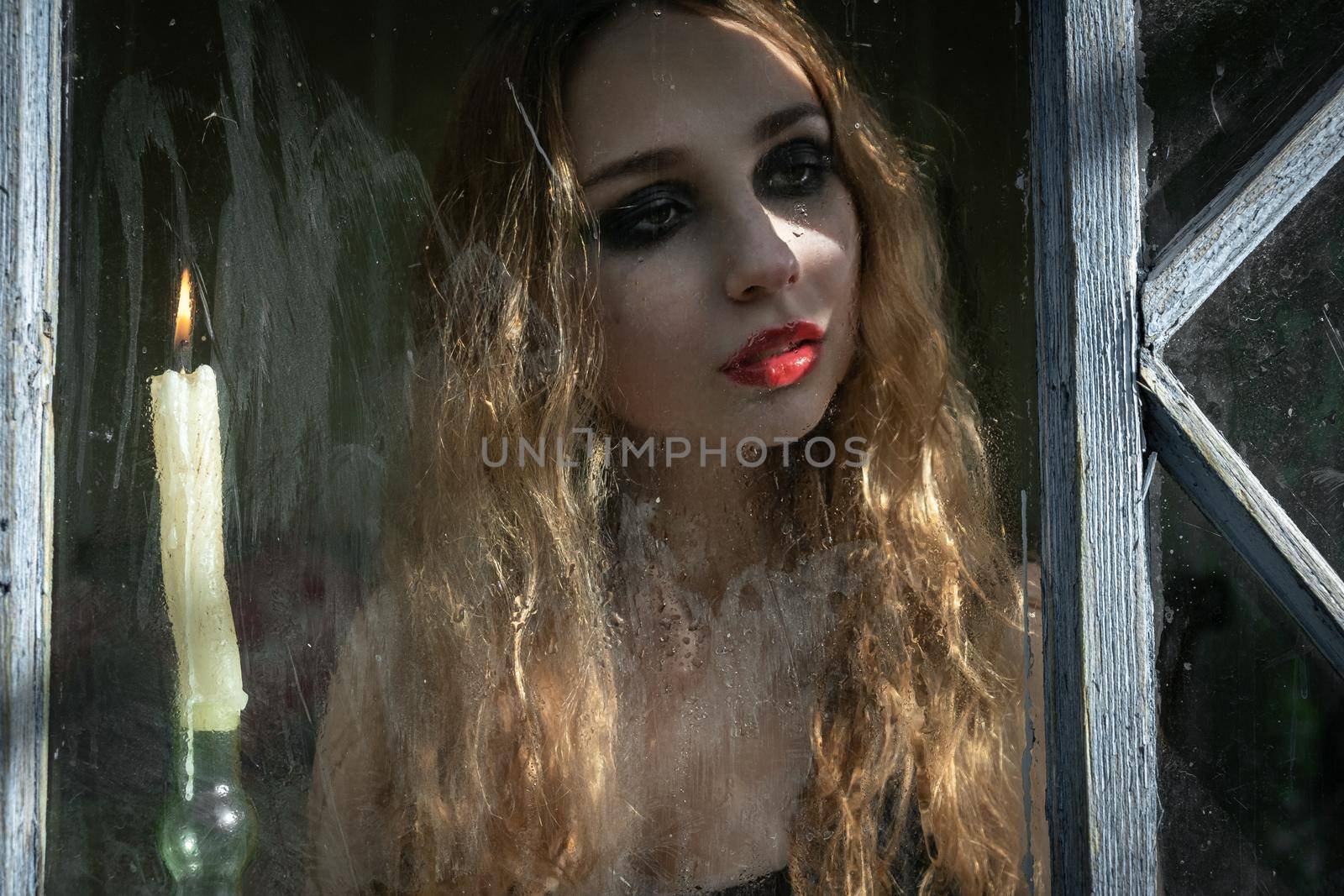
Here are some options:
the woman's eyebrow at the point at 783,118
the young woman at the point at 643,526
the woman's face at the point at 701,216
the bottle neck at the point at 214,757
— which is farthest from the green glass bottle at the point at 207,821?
the woman's eyebrow at the point at 783,118

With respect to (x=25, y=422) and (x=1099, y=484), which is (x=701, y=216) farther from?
(x=25, y=422)

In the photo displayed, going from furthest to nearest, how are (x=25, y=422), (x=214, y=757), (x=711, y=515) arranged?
(x=711, y=515) < (x=25, y=422) < (x=214, y=757)

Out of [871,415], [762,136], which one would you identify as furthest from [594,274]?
[871,415]

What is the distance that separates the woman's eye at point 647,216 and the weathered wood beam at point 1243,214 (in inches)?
19.2

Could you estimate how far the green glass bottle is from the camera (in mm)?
740

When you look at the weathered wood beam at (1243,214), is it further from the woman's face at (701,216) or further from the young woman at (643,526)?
the woman's face at (701,216)

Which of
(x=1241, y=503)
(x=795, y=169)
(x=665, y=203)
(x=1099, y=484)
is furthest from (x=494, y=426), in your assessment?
(x=1241, y=503)

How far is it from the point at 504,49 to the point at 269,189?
0.29 m

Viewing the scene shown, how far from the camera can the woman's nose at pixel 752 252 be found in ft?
3.48

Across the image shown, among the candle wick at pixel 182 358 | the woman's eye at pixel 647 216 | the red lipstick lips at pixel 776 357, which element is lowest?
the red lipstick lips at pixel 776 357

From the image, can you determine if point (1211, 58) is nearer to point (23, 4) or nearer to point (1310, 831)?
point (1310, 831)

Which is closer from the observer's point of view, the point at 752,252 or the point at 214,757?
the point at 214,757

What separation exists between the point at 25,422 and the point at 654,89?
701 mm

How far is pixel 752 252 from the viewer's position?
3.49ft
